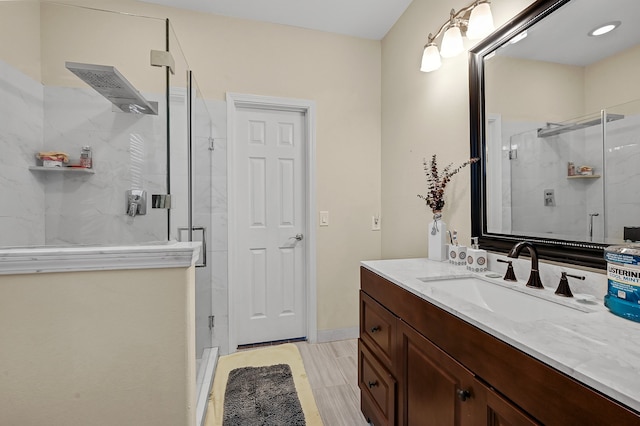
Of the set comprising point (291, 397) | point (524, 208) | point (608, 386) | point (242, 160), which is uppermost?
point (242, 160)

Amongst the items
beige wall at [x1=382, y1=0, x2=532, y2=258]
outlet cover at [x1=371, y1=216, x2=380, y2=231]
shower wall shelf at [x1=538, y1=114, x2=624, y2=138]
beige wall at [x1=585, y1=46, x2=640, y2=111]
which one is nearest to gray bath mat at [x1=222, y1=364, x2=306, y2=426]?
beige wall at [x1=382, y1=0, x2=532, y2=258]

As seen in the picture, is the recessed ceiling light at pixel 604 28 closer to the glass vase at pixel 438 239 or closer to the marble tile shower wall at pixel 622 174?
the marble tile shower wall at pixel 622 174

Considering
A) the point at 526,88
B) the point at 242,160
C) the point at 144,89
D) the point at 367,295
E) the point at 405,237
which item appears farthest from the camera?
the point at 242,160

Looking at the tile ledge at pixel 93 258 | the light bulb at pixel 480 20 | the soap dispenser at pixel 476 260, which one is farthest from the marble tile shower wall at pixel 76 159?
the light bulb at pixel 480 20

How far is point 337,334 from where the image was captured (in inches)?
102

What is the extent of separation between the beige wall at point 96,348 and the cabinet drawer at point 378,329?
837mm

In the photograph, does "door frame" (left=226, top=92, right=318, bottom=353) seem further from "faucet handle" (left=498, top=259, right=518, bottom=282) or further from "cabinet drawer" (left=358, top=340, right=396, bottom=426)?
"faucet handle" (left=498, top=259, right=518, bottom=282)

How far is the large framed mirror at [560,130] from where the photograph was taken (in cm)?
94

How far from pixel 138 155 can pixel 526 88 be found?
5.81ft

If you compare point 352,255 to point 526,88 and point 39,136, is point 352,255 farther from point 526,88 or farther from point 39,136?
point 39,136

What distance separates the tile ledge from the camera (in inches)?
39.3

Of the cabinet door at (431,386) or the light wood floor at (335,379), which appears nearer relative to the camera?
the cabinet door at (431,386)

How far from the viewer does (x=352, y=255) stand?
8.69ft

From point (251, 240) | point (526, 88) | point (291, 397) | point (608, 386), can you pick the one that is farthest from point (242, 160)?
point (608, 386)
